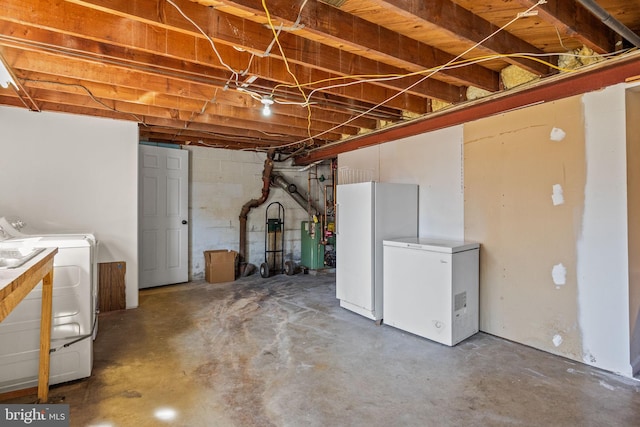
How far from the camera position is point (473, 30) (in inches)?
82.9

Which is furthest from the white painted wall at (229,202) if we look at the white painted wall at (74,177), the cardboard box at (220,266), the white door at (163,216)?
the white painted wall at (74,177)

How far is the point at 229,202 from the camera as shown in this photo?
5.82 metres

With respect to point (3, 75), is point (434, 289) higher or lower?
lower

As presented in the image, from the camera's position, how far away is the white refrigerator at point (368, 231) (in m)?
3.50

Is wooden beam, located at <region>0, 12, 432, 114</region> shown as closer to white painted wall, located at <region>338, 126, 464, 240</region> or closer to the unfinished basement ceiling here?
the unfinished basement ceiling

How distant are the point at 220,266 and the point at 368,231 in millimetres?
2844

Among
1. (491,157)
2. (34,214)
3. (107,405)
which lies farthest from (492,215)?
(34,214)

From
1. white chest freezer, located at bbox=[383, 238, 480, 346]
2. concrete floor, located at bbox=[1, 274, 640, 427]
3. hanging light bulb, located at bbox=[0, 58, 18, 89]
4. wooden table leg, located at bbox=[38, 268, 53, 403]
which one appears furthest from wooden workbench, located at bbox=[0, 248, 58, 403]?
white chest freezer, located at bbox=[383, 238, 480, 346]

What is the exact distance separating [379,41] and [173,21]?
1.33 meters

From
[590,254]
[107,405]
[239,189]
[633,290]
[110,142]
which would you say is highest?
[110,142]

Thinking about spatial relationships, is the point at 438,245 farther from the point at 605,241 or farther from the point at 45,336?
the point at 45,336

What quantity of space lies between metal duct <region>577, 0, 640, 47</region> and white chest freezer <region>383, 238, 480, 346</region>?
179 cm

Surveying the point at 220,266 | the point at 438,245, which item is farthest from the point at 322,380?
the point at 220,266

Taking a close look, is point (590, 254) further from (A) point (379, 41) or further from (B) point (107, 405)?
(B) point (107, 405)
